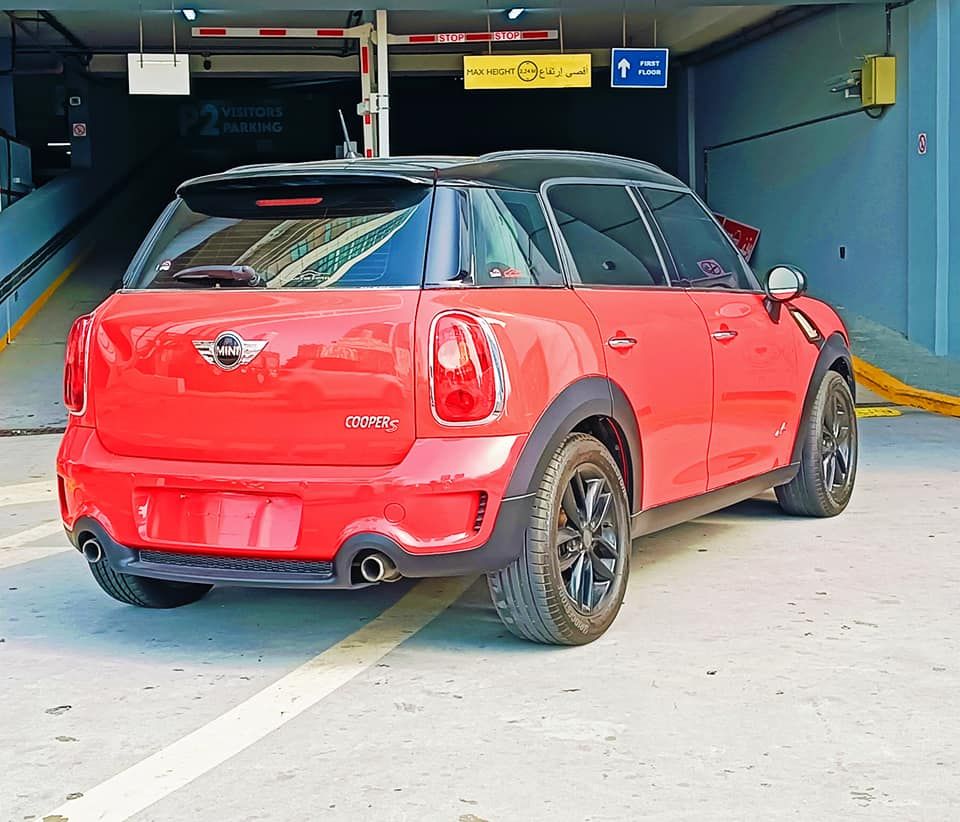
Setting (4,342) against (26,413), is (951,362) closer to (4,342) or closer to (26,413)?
(26,413)

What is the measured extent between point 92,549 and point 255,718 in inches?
42.7

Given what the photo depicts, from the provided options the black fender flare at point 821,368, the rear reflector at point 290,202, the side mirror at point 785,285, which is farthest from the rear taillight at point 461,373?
the black fender flare at point 821,368

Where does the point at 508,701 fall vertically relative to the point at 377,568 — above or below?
below

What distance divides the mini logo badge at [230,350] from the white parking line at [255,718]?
101 centimetres

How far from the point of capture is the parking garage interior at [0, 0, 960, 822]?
3430mm

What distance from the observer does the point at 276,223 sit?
14.8 feet

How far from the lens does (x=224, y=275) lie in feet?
14.6

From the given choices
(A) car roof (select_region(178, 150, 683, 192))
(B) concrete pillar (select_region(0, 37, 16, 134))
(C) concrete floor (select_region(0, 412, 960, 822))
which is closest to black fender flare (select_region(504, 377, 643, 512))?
(C) concrete floor (select_region(0, 412, 960, 822))

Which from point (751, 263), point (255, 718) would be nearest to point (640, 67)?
point (751, 263)

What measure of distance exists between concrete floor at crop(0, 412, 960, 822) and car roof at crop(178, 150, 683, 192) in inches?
61.9

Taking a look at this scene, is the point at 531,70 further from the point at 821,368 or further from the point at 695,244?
the point at 695,244

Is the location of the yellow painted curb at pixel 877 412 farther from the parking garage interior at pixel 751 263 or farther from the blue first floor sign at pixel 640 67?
the blue first floor sign at pixel 640 67

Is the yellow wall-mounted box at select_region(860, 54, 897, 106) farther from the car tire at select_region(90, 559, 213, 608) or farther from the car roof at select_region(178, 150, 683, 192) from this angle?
the car tire at select_region(90, 559, 213, 608)

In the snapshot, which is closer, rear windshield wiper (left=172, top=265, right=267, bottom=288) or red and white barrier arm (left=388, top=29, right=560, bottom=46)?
rear windshield wiper (left=172, top=265, right=267, bottom=288)
